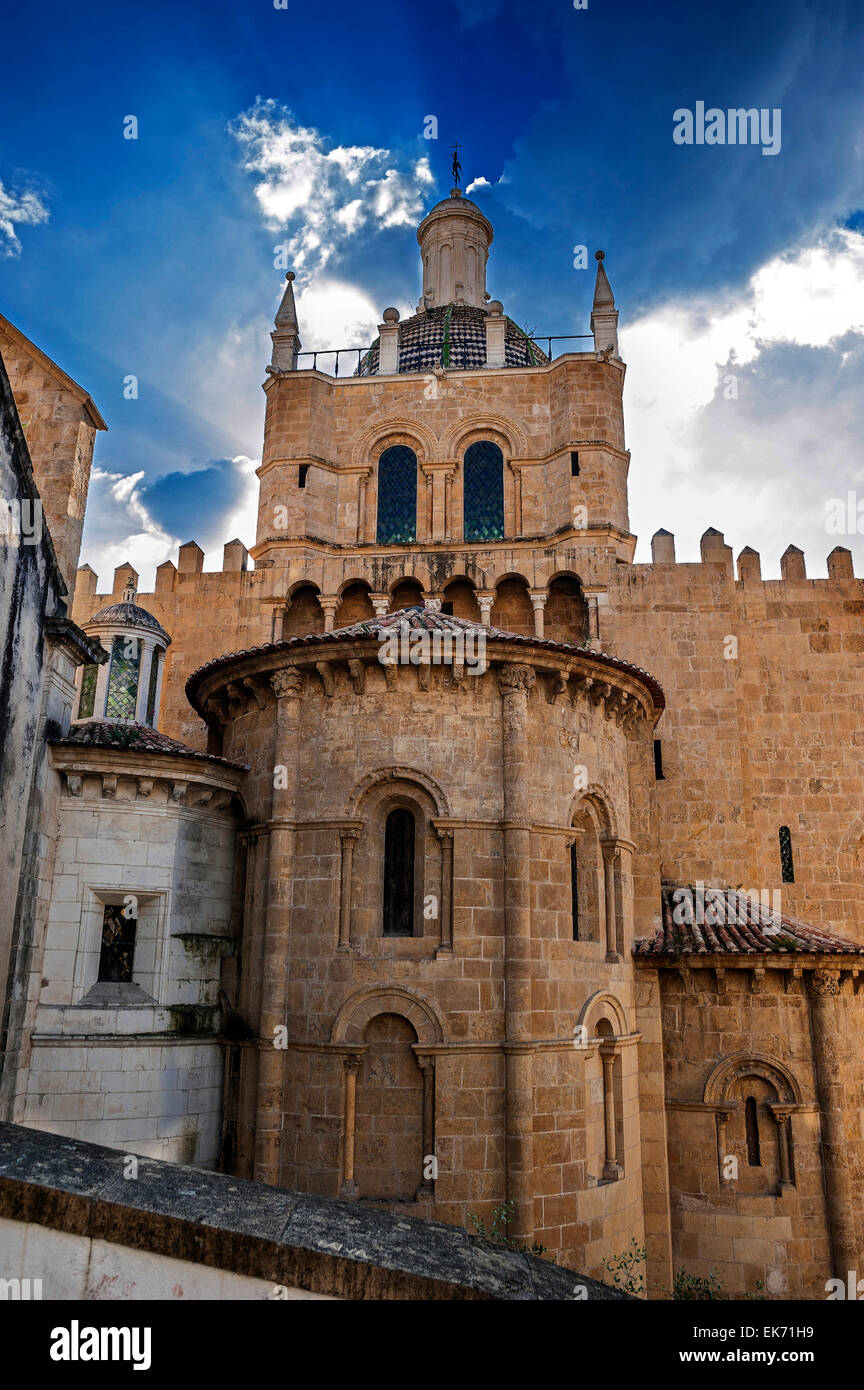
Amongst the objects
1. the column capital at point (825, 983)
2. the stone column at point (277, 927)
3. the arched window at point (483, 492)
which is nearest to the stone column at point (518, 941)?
the stone column at point (277, 927)

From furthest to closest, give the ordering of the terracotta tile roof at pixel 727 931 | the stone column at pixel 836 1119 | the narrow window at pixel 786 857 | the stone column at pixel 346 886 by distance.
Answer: the narrow window at pixel 786 857, the terracotta tile roof at pixel 727 931, the stone column at pixel 836 1119, the stone column at pixel 346 886

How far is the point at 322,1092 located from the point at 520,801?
16.7 ft

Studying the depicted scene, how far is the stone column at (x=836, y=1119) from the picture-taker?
16516 millimetres

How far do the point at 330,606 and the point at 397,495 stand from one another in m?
3.97

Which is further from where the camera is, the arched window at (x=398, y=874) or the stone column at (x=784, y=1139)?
the stone column at (x=784, y=1139)

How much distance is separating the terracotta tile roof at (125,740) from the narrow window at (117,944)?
7.98ft

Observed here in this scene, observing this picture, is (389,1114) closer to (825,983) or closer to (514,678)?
(514,678)

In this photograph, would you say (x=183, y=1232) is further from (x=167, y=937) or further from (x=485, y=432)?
(x=485, y=432)

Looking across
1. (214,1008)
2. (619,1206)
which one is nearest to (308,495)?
(214,1008)

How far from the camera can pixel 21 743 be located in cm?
1304

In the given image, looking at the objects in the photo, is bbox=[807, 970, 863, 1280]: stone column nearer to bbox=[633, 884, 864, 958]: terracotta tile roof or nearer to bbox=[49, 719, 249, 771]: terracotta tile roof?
bbox=[633, 884, 864, 958]: terracotta tile roof

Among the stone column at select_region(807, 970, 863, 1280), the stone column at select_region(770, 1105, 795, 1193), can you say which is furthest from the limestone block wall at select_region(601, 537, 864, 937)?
the stone column at select_region(770, 1105, 795, 1193)

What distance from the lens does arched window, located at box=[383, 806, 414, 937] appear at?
14.6m

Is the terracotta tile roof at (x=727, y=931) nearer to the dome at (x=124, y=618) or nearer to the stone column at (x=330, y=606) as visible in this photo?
the stone column at (x=330, y=606)
